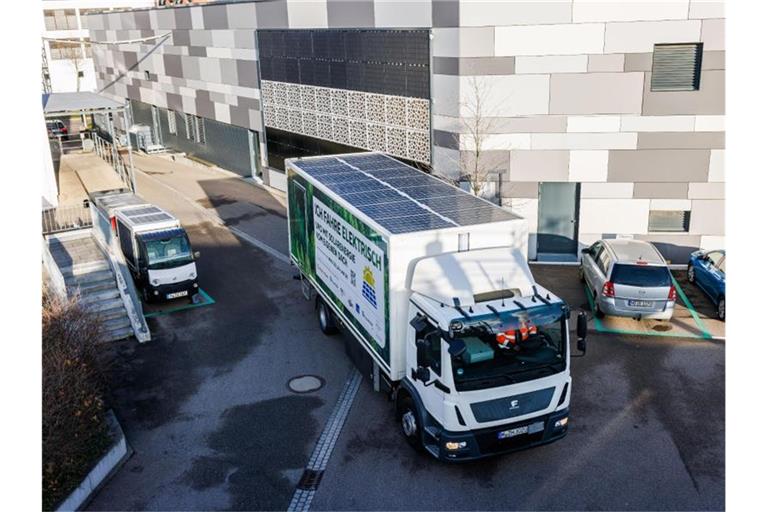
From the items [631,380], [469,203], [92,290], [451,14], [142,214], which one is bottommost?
[631,380]

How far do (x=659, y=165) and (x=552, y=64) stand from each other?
14.0 ft

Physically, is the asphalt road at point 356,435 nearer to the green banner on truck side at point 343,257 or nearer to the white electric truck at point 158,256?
the white electric truck at point 158,256

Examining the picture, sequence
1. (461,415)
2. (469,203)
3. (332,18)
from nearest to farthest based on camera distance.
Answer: (461,415) → (469,203) → (332,18)

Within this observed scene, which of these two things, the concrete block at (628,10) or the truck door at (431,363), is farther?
the concrete block at (628,10)

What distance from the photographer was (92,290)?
1788cm

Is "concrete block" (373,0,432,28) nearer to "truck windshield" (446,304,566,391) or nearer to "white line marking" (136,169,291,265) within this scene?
"white line marking" (136,169,291,265)

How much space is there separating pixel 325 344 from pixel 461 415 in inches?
252

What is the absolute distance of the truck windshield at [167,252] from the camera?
18594mm

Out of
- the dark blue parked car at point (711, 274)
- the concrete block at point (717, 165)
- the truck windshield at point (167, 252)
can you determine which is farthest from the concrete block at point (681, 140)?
the truck windshield at point (167, 252)

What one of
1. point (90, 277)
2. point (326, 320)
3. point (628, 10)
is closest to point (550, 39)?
point (628, 10)

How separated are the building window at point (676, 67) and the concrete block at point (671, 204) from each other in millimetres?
3187

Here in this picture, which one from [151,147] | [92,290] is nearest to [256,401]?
[92,290]

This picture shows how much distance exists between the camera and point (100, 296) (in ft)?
57.6

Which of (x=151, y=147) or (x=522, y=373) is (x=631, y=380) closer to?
(x=522, y=373)
